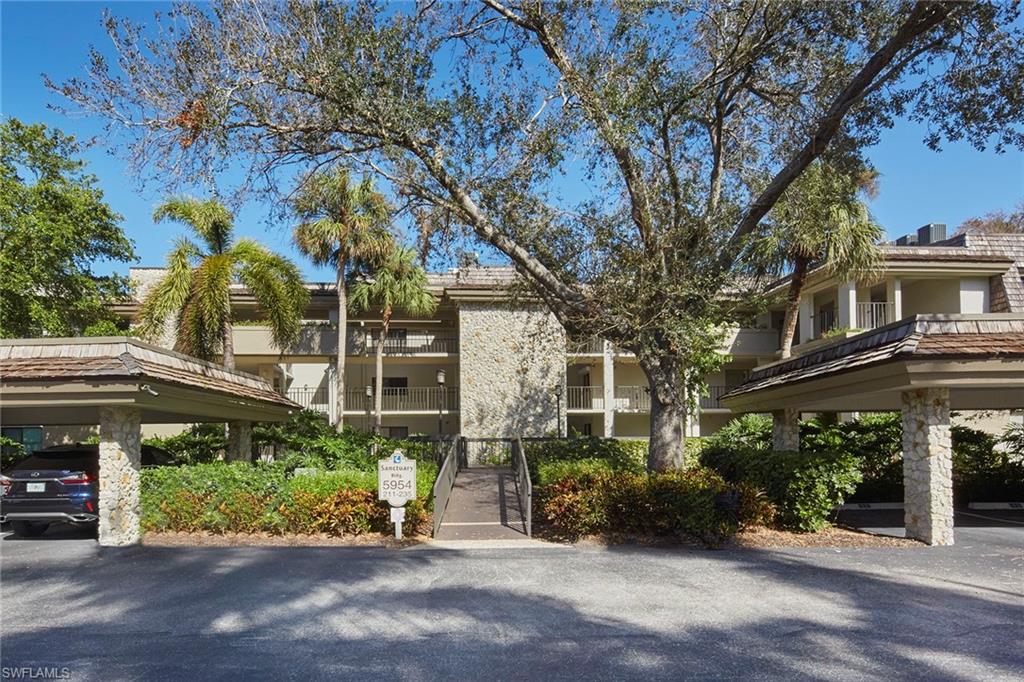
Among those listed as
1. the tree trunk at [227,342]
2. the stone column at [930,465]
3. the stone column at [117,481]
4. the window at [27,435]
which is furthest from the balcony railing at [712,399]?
the window at [27,435]

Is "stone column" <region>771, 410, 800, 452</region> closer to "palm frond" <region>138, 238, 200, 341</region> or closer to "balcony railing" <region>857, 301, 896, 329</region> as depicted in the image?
"balcony railing" <region>857, 301, 896, 329</region>

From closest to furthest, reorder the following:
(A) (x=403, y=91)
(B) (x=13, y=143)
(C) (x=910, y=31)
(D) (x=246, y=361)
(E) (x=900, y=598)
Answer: (E) (x=900, y=598)
(C) (x=910, y=31)
(A) (x=403, y=91)
(B) (x=13, y=143)
(D) (x=246, y=361)

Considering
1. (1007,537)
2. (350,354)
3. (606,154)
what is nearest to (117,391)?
(606,154)

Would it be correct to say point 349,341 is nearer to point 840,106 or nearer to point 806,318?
point 806,318

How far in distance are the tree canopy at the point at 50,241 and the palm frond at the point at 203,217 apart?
2913 mm

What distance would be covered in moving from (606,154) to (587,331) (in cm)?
298

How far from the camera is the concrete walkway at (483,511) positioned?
1123cm

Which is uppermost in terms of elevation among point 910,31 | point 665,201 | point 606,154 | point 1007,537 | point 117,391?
point 910,31

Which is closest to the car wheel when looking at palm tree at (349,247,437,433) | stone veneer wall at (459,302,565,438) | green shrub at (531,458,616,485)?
green shrub at (531,458,616,485)

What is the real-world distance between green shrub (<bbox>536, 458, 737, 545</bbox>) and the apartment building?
38.6 ft

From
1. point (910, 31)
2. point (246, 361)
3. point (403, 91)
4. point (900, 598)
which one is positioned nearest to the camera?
point (900, 598)

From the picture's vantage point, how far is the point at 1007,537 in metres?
10.6

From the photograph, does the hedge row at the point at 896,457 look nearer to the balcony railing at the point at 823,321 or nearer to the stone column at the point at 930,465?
the stone column at the point at 930,465

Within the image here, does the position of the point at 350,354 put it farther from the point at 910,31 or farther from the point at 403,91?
the point at 910,31
